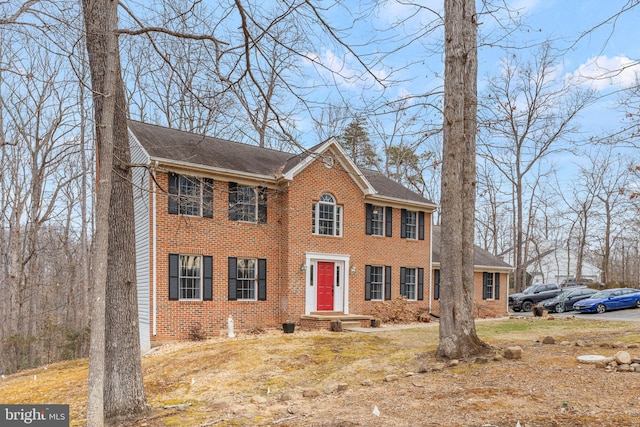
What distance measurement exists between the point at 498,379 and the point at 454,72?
5762 millimetres

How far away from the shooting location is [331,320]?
50.5ft

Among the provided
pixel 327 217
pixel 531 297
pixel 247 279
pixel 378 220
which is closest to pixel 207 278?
pixel 247 279

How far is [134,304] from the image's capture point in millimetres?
6809

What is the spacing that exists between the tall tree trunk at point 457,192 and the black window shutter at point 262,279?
8.11 m

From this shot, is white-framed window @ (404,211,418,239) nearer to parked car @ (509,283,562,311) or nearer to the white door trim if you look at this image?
the white door trim

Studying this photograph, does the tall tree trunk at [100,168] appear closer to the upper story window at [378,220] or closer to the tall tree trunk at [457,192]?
the tall tree trunk at [457,192]

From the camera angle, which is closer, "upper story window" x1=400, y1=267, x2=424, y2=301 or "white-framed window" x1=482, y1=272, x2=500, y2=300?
"upper story window" x1=400, y1=267, x2=424, y2=301

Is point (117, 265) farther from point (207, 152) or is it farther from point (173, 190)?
point (207, 152)

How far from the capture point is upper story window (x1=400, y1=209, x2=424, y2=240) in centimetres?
1948

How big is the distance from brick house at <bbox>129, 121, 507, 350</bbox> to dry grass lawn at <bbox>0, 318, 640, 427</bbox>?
2.65 meters

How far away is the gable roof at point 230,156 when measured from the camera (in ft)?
45.4

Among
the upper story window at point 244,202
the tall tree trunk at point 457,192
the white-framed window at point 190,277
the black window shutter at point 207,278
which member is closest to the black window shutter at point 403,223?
the upper story window at point 244,202

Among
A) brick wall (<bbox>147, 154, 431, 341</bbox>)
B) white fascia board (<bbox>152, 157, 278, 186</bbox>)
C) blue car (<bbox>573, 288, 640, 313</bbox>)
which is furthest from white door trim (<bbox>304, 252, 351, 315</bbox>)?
blue car (<bbox>573, 288, 640, 313</bbox>)

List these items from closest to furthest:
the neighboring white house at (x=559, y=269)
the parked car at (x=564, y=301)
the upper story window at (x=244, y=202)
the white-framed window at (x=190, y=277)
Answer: the white-framed window at (x=190, y=277), the upper story window at (x=244, y=202), the parked car at (x=564, y=301), the neighboring white house at (x=559, y=269)
